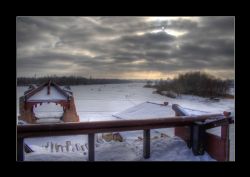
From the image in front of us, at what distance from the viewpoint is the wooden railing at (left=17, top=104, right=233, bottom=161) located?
2.22 metres

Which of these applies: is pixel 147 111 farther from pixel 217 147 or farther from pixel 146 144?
pixel 217 147

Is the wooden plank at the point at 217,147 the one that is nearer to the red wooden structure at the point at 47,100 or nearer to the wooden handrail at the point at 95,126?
the wooden handrail at the point at 95,126

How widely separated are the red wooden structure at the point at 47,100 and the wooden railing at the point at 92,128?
114cm

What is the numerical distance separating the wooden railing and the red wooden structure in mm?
1143

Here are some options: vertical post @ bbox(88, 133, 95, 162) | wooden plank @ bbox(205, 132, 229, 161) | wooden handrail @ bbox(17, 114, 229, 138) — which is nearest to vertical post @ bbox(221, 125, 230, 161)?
wooden plank @ bbox(205, 132, 229, 161)

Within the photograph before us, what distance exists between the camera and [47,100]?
3.75 meters

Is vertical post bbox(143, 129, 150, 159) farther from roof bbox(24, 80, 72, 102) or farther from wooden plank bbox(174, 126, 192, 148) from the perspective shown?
roof bbox(24, 80, 72, 102)

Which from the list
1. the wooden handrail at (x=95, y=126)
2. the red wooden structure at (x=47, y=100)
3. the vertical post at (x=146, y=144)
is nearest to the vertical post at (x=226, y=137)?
the wooden handrail at (x=95, y=126)

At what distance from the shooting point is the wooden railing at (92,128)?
7.27 feet

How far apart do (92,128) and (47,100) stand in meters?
1.70

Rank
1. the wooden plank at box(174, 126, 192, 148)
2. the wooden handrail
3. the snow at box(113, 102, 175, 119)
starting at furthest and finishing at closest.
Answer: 1. the snow at box(113, 102, 175, 119)
2. the wooden plank at box(174, 126, 192, 148)
3. the wooden handrail

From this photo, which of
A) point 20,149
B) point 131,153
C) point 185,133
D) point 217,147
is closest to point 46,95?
point 20,149
